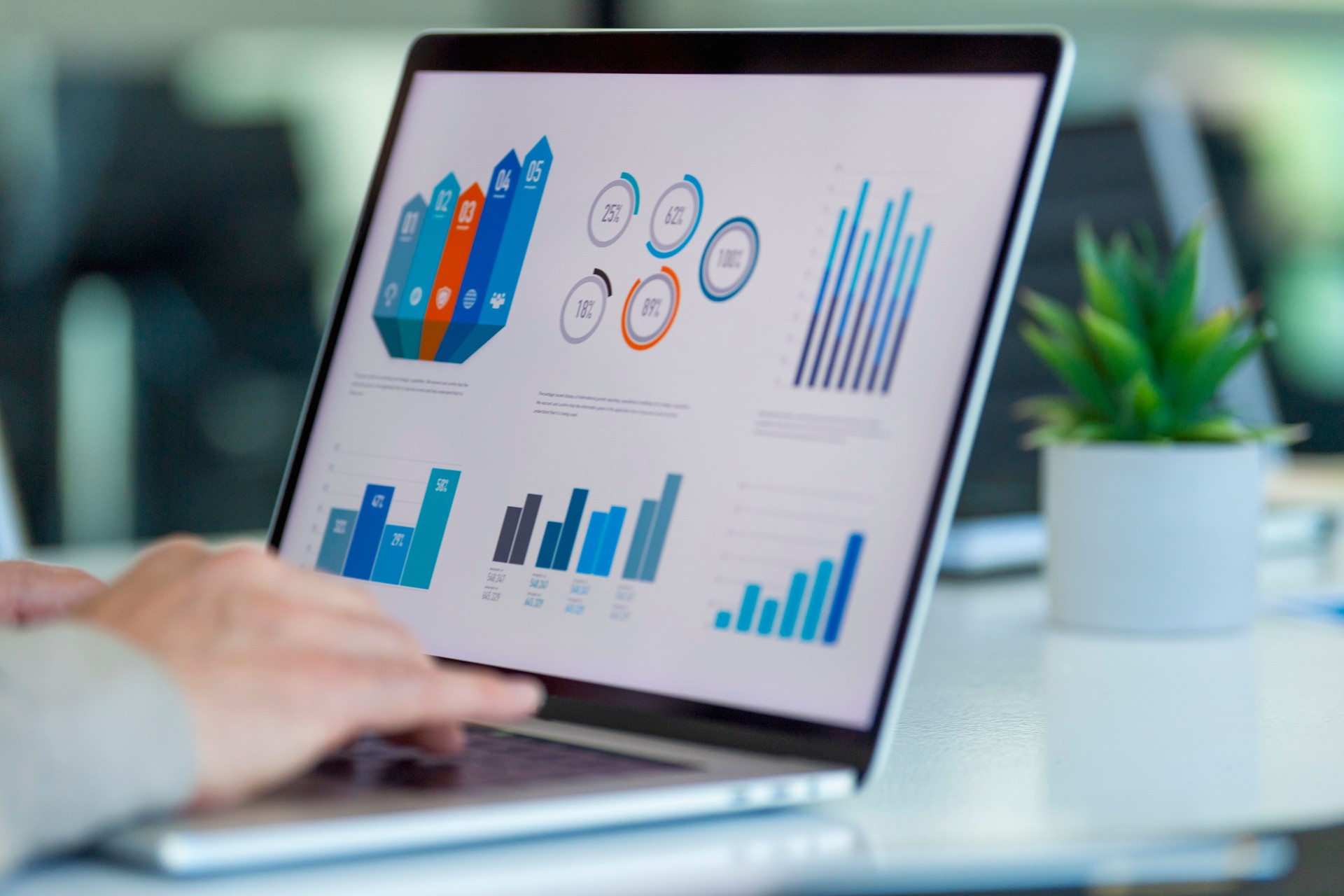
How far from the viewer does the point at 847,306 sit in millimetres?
675

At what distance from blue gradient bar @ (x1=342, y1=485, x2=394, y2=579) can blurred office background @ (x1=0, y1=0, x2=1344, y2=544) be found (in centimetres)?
287

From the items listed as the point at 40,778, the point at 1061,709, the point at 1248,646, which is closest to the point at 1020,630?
the point at 1248,646

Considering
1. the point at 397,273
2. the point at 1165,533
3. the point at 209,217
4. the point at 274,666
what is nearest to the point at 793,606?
the point at 274,666

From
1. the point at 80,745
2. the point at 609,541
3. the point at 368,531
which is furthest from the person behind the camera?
the point at 368,531

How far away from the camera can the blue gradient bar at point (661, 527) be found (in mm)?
690

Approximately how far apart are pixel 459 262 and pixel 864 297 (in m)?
0.26

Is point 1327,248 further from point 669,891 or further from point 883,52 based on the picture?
point 669,891

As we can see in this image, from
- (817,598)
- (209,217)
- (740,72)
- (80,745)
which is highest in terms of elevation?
(209,217)

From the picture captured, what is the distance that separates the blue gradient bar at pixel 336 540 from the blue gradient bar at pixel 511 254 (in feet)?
0.36

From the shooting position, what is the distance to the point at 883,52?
2.28 ft

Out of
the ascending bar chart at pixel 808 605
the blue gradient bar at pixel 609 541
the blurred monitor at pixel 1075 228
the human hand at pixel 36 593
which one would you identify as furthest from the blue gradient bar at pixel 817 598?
the blurred monitor at pixel 1075 228

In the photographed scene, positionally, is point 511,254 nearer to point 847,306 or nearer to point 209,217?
point 847,306

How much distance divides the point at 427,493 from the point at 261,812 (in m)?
0.29

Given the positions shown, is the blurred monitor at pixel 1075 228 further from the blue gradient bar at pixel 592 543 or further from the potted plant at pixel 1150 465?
the blue gradient bar at pixel 592 543
